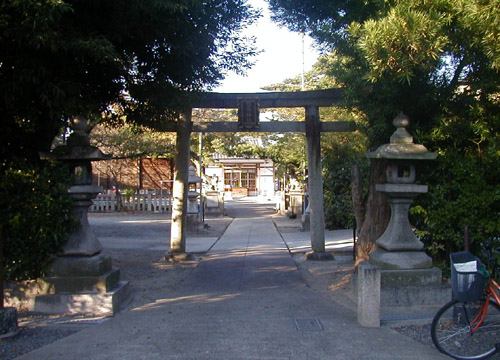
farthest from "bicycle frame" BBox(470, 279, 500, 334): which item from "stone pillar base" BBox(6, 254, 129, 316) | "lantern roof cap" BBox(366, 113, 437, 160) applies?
"stone pillar base" BBox(6, 254, 129, 316)

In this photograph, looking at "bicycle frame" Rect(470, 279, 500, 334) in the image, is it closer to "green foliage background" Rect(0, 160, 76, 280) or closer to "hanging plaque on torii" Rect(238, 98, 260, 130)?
"green foliage background" Rect(0, 160, 76, 280)

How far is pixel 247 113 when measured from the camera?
377 inches

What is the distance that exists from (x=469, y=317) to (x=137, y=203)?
21899mm

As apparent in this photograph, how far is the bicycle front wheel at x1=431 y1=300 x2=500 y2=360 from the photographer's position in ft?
14.3

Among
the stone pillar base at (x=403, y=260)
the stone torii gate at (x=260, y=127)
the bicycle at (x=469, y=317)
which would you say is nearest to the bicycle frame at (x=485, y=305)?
the bicycle at (x=469, y=317)

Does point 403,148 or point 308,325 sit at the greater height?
point 403,148

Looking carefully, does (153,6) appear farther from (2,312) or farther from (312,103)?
(312,103)

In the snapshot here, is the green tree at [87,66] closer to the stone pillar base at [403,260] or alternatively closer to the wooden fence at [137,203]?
the stone pillar base at [403,260]

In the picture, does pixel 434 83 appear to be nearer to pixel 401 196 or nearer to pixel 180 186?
pixel 401 196

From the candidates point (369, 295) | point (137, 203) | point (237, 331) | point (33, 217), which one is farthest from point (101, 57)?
point (137, 203)

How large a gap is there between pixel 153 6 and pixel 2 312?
3.97m

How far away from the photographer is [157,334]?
16.7 feet

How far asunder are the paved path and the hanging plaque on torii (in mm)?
3363

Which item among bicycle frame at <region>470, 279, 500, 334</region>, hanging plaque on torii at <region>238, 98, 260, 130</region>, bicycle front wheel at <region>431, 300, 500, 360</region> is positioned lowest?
bicycle front wheel at <region>431, 300, 500, 360</region>
